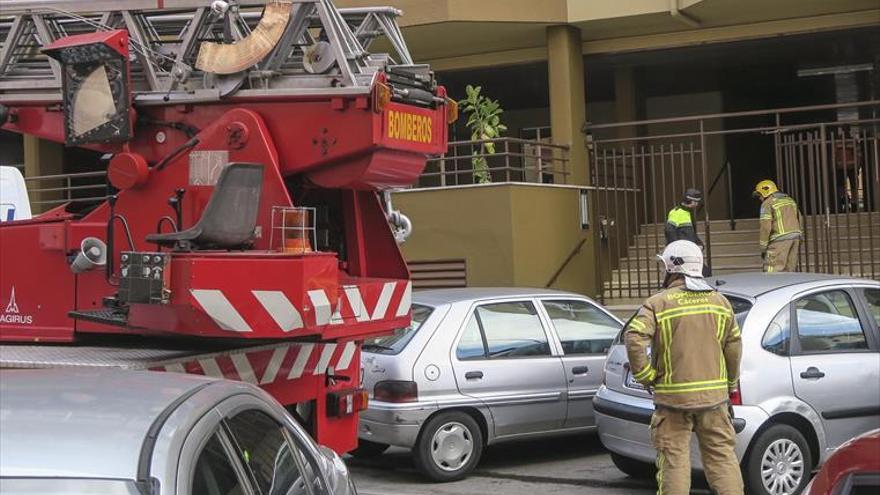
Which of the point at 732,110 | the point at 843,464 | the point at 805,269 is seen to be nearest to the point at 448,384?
the point at 843,464

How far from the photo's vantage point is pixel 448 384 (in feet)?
26.6

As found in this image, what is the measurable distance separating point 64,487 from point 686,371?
4.29 m

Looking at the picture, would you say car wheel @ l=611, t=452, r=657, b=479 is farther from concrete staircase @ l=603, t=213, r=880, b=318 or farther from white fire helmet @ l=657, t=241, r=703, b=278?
concrete staircase @ l=603, t=213, r=880, b=318

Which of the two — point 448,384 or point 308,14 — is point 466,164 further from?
point 308,14

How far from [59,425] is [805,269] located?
504 inches

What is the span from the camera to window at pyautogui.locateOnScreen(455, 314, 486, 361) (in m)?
8.29

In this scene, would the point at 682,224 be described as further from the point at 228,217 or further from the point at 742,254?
the point at 228,217

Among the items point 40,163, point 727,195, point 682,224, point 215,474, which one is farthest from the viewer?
point 727,195

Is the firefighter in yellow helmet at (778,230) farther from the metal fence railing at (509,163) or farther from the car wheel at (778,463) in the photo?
the car wheel at (778,463)

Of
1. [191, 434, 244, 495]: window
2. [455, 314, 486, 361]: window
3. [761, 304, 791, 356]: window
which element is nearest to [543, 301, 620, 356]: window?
[455, 314, 486, 361]: window

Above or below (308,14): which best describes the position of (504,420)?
below

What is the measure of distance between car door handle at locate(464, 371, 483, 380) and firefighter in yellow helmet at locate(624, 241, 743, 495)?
2212 mm

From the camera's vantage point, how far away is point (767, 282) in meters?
7.59

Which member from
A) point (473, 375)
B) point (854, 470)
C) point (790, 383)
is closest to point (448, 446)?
point (473, 375)
